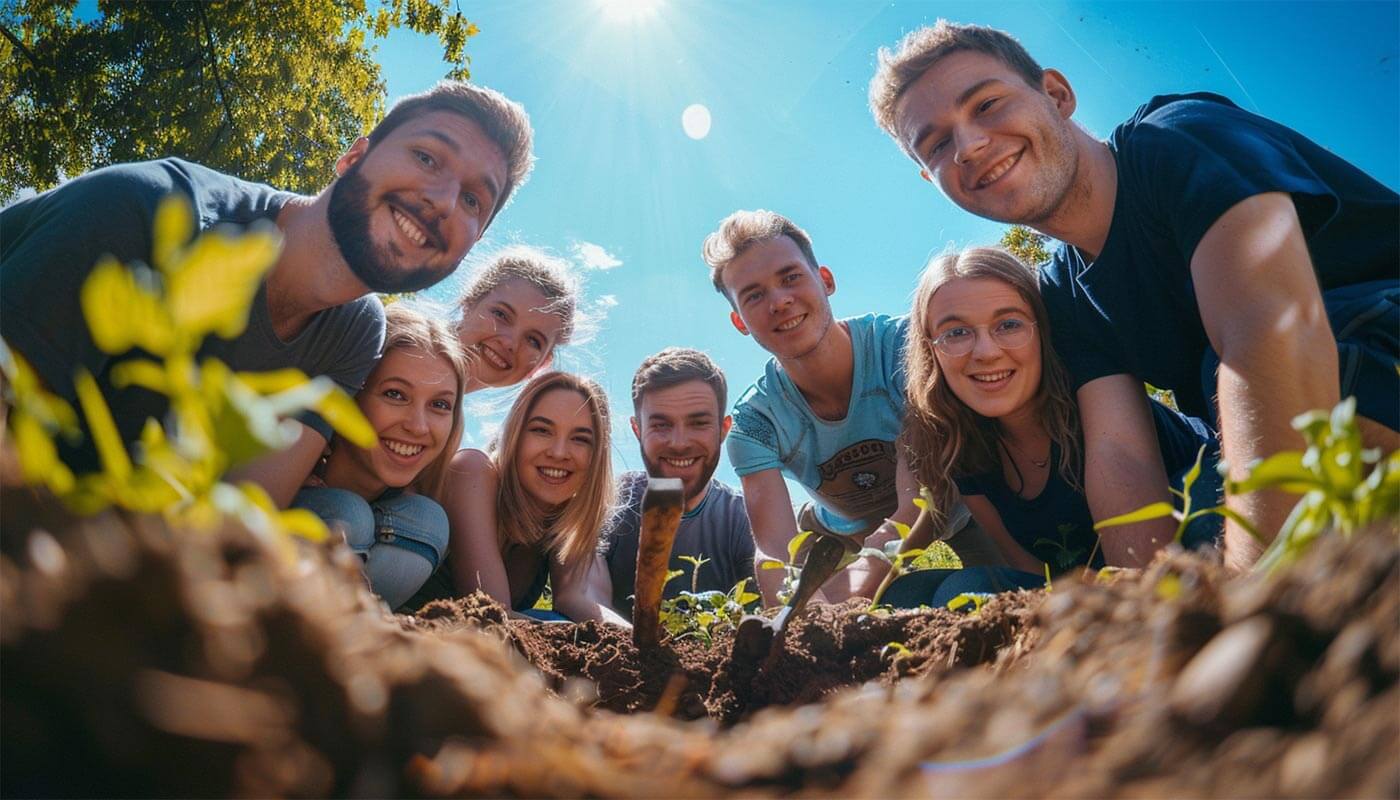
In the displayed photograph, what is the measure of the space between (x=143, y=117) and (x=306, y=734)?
28.3 ft

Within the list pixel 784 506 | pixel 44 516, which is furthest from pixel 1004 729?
pixel 784 506

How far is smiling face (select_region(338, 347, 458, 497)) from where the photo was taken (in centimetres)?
319

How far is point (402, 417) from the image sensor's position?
3.21 meters

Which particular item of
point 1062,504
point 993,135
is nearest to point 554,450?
point 1062,504

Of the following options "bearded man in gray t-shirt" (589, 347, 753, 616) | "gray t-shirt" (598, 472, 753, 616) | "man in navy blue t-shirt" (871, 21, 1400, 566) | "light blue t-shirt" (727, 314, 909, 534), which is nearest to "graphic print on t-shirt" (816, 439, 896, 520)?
"light blue t-shirt" (727, 314, 909, 534)

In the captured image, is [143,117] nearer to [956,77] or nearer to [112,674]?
[956,77]

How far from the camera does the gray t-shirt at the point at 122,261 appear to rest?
7.14ft

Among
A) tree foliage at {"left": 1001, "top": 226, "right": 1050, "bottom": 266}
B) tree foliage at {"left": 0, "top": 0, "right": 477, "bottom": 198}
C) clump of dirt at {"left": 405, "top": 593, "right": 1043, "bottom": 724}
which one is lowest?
clump of dirt at {"left": 405, "top": 593, "right": 1043, "bottom": 724}

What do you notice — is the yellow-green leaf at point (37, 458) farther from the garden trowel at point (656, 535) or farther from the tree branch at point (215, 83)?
the tree branch at point (215, 83)

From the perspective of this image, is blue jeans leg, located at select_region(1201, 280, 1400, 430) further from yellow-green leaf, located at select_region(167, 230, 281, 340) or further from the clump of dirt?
yellow-green leaf, located at select_region(167, 230, 281, 340)

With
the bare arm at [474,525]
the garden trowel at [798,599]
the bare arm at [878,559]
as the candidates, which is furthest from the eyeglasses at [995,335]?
the bare arm at [474,525]

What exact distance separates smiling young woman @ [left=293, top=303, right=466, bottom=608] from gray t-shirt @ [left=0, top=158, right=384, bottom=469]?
0.15 m

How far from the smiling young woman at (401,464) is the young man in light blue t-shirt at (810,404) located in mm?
1571

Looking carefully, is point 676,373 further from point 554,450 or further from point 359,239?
point 359,239
